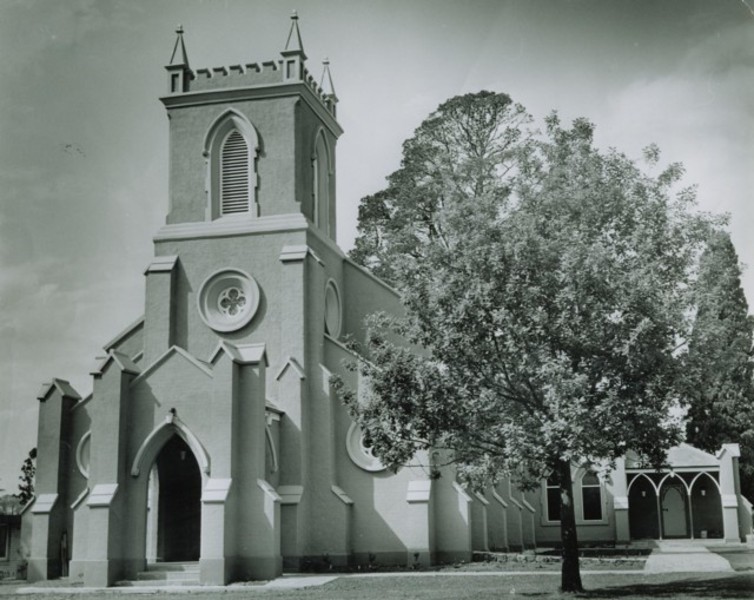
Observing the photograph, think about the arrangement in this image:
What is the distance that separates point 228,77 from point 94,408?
13.7 m

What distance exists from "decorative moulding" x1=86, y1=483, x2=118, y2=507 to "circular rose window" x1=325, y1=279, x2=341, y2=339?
1064 cm

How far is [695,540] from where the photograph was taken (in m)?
47.0

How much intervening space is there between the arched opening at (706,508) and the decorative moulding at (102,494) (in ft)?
103

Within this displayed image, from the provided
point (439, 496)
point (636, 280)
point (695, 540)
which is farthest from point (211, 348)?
point (695, 540)

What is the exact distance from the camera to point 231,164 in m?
36.0

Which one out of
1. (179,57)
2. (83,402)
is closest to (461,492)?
(83,402)

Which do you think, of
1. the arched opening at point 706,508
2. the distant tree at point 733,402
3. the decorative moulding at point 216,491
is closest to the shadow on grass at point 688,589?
the decorative moulding at point 216,491

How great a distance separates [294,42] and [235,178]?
5.46 m

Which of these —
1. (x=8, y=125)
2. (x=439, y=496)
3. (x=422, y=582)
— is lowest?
(x=422, y=582)

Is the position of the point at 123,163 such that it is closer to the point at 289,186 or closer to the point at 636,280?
the point at 289,186

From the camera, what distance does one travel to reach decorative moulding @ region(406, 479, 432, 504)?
3212cm

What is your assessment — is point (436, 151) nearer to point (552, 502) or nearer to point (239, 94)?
point (239, 94)

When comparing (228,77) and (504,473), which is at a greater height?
(228,77)

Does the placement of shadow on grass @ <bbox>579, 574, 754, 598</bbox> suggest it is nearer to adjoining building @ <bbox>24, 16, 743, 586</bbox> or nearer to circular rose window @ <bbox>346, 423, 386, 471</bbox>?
adjoining building @ <bbox>24, 16, 743, 586</bbox>
